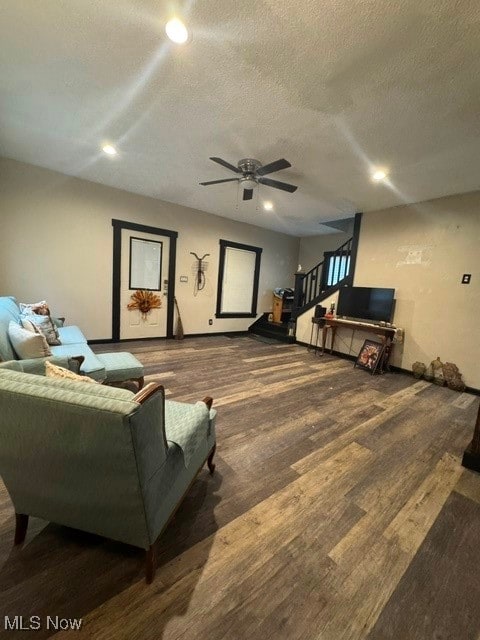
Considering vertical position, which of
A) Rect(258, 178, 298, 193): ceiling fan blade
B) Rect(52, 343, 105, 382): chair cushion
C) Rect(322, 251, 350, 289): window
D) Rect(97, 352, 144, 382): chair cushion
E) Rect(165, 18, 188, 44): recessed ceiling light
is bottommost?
Rect(97, 352, 144, 382): chair cushion

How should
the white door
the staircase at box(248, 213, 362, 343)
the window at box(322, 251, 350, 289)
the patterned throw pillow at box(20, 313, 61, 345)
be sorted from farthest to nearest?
the window at box(322, 251, 350, 289) < the staircase at box(248, 213, 362, 343) < the white door < the patterned throw pillow at box(20, 313, 61, 345)

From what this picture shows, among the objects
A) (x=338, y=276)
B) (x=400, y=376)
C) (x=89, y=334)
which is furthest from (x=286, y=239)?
(x=89, y=334)

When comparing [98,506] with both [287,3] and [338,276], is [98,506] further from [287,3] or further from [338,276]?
[338,276]

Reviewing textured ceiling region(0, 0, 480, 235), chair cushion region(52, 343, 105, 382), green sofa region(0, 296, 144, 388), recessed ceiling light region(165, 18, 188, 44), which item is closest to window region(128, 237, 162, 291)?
textured ceiling region(0, 0, 480, 235)

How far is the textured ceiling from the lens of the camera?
1.48 metres

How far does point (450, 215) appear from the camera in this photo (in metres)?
3.78

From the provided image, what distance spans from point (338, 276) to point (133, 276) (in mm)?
4766

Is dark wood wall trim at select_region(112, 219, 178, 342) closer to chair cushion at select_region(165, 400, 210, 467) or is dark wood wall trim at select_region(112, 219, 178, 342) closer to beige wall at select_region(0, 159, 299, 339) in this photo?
beige wall at select_region(0, 159, 299, 339)

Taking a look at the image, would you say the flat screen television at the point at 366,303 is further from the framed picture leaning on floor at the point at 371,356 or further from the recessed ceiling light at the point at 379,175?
the recessed ceiling light at the point at 379,175

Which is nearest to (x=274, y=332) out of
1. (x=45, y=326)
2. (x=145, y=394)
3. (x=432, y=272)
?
(x=432, y=272)

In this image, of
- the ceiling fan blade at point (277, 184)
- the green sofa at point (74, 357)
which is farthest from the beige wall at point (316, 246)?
the green sofa at point (74, 357)

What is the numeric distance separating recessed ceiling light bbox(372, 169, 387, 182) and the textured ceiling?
4.0 inches

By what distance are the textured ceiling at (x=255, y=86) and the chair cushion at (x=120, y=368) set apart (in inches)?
93.2

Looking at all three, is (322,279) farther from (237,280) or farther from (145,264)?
(145,264)
